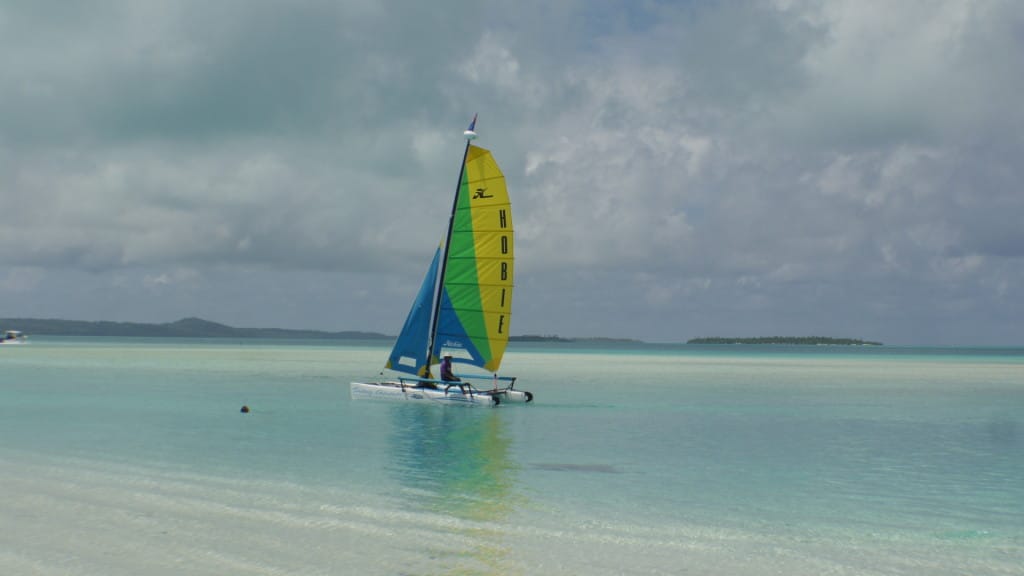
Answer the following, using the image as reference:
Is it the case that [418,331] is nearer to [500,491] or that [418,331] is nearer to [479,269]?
[479,269]

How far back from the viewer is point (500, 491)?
15328 millimetres

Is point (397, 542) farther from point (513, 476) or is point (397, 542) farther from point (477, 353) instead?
point (477, 353)

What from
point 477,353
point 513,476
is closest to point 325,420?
point 477,353

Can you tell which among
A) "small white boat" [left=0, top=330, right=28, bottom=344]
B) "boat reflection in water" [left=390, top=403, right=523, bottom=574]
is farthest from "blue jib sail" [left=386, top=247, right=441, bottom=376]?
"small white boat" [left=0, top=330, right=28, bottom=344]

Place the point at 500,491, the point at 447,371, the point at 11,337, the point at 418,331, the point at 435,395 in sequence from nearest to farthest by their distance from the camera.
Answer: the point at 500,491
the point at 435,395
the point at 447,371
the point at 418,331
the point at 11,337

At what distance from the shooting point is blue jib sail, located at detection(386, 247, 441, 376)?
33.8 metres

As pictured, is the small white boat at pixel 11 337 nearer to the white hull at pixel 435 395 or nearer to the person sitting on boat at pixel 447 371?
the white hull at pixel 435 395

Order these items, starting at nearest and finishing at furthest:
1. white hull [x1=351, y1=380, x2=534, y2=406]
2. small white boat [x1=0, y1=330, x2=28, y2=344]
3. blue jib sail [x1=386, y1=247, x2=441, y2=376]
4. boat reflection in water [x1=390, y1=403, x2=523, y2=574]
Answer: boat reflection in water [x1=390, y1=403, x2=523, y2=574], white hull [x1=351, y1=380, x2=534, y2=406], blue jib sail [x1=386, y1=247, x2=441, y2=376], small white boat [x1=0, y1=330, x2=28, y2=344]

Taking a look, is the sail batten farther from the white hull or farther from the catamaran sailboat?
the white hull

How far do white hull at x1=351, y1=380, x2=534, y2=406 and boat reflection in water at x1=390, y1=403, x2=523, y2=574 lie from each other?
2.63 m

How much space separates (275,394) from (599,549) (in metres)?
30.9

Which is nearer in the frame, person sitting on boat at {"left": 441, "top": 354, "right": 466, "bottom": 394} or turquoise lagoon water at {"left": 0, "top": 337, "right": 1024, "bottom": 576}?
turquoise lagoon water at {"left": 0, "top": 337, "right": 1024, "bottom": 576}

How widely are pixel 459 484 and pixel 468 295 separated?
16.7 metres

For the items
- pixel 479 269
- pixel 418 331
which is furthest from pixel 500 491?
pixel 418 331
